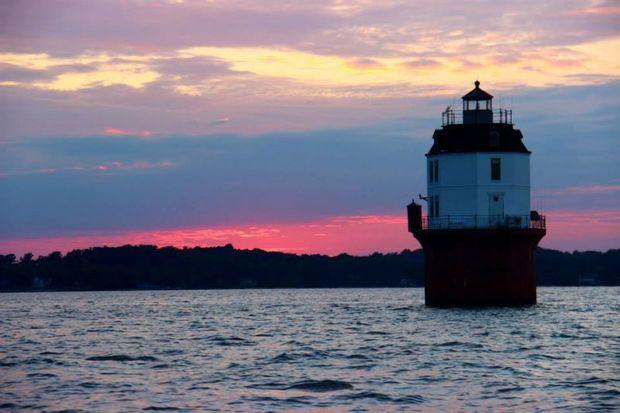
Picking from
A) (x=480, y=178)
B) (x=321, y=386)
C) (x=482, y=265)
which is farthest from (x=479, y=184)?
(x=321, y=386)

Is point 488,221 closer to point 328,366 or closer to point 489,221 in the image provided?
point 489,221

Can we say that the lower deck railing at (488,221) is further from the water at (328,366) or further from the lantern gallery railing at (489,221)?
the water at (328,366)

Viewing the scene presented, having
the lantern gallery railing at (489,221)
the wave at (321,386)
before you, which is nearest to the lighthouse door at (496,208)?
the lantern gallery railing at (489,221)

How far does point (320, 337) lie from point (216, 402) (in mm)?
23261

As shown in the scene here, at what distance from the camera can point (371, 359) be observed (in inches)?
1709

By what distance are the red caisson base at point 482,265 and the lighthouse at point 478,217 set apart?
7 centimetres

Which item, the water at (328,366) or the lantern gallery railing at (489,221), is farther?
the lantern gallery railing at (489,221)

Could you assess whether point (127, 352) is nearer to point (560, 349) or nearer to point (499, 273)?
point (560, 349)

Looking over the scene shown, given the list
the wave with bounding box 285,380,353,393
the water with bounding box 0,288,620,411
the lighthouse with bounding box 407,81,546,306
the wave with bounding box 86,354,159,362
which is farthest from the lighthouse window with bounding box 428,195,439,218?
the wave with bounding box 285,380,353,393

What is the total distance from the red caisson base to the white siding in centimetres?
206

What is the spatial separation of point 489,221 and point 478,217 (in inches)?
30.4

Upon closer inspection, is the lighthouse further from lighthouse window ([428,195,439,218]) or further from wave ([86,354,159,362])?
wave ([86,354,159,362])

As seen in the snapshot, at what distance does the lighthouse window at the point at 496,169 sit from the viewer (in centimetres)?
7269

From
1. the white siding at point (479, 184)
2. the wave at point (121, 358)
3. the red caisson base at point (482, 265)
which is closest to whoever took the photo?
the wave at point (121, 358)
